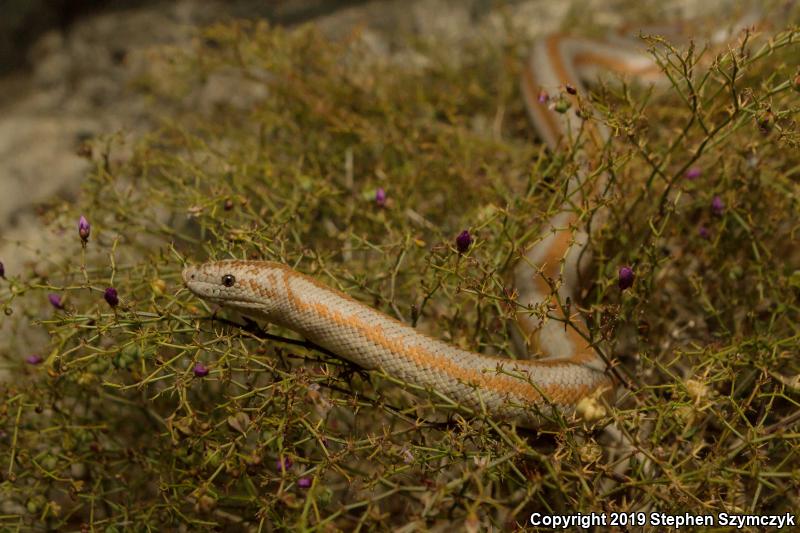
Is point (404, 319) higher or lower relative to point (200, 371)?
lower

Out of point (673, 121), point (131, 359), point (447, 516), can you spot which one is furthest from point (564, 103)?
point (673, 121)

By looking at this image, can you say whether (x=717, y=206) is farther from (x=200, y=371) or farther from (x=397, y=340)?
(x=200, y=371)

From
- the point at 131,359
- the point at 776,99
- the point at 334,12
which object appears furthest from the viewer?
the point at 334,12

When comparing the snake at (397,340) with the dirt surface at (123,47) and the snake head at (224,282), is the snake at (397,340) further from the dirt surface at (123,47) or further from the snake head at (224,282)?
the dirt surface at (123,47)

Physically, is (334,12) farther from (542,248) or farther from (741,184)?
(741,184)

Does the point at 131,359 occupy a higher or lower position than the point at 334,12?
lower

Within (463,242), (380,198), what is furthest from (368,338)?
(380,198)

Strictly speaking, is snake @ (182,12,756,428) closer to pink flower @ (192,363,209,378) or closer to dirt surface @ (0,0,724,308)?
pink flower @ (192,363,209,378)

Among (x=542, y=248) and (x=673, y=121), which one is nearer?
(x=542, y=248)
